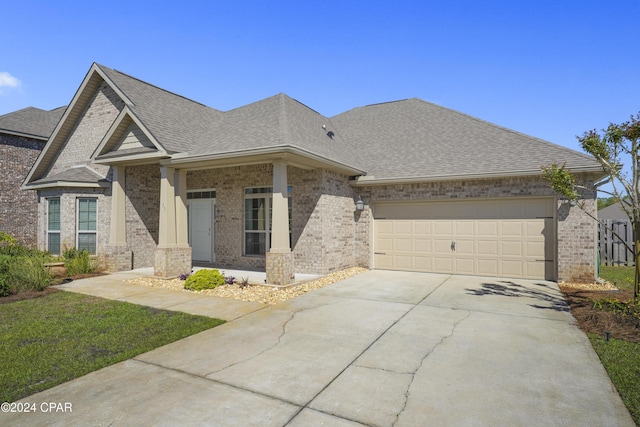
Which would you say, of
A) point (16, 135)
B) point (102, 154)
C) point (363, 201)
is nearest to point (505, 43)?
point (363, 201)

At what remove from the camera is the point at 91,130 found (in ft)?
45.3

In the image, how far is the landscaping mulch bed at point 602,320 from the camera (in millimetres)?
5664

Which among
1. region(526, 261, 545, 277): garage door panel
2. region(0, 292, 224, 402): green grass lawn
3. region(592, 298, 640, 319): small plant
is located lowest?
region(0, 292, 224, 402): green grass lawn

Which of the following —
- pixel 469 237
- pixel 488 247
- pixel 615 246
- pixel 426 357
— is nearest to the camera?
pixel 426 357

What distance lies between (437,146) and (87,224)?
12.9 metres

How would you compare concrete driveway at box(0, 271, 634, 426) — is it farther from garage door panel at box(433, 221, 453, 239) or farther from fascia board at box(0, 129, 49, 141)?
fascia board at box(0, 129, 49, 141)

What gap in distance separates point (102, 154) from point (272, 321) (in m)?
9.41

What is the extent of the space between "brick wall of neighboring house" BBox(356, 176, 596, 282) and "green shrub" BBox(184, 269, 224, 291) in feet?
21.9

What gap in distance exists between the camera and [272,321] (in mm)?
6488

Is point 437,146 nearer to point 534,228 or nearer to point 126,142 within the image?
point 534,228

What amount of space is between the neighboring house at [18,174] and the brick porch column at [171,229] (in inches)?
374

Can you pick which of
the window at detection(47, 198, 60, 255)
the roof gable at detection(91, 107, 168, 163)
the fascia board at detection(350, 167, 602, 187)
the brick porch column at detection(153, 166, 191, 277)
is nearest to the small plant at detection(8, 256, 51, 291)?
the brick porch column at detection(153, 166, 191, 277)

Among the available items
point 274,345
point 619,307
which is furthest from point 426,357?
point 619,307

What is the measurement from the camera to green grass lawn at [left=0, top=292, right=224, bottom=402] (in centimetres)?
427
